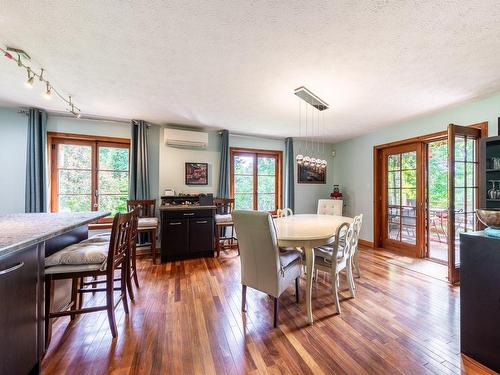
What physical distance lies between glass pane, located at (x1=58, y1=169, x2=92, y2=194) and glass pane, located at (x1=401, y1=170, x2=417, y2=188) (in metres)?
5.61

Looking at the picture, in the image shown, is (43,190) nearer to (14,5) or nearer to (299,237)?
(14,5)

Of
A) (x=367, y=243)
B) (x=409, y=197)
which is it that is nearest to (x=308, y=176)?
(x=367, y=243)

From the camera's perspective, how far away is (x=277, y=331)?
6.02 ft

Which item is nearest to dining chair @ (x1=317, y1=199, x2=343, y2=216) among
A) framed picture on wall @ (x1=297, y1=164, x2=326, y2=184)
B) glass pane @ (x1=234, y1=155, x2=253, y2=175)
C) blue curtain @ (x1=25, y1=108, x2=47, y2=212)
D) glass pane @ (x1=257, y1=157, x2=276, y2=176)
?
framed picture on wall @ (x1=297, y1=164, x2=326, y2=184)

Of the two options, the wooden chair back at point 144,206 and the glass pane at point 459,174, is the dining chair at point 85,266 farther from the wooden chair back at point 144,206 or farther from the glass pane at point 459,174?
the glass pane at point 459,174

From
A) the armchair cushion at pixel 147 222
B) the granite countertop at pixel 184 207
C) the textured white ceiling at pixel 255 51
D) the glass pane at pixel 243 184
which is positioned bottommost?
the armchair cushion at pixel 147 222

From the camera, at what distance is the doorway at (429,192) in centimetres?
273

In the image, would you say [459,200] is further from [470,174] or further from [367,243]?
[367,243]

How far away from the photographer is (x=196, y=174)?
4391mm

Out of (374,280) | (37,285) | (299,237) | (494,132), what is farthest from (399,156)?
(37,285)

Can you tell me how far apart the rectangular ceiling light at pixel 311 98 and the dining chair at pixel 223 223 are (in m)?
2.26

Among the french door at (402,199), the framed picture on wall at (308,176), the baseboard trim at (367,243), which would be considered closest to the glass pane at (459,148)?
the french door at (402,199)

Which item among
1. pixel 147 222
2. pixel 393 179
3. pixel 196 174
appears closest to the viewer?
pixel 147 222

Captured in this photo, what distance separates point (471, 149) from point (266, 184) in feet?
11.0
